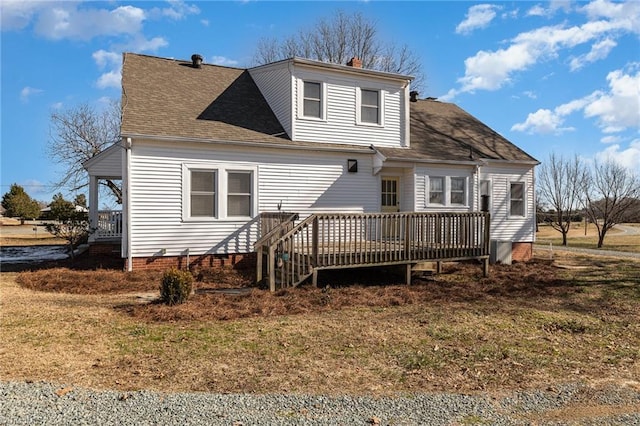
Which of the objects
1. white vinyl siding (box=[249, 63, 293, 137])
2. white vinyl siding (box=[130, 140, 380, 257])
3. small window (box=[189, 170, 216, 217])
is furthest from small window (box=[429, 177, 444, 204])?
small window (box=[189, 170, 216, 217])

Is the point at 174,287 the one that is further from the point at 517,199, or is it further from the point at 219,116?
the point at 517,199

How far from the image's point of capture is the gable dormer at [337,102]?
1295cm

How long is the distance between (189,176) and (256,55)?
877 inches

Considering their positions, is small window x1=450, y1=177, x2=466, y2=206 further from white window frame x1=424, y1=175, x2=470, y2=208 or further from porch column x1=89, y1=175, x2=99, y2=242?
porch column x1=89, y1=175, x2=99, y2=242

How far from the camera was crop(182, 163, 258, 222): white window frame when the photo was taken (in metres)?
11.4

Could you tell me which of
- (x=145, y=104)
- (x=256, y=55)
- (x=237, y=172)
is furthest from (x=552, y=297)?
(x=256, y=55)

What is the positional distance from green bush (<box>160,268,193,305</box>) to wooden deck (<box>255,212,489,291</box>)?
1911 mm

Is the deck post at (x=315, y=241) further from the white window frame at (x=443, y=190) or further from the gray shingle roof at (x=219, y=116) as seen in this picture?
the white window frame at (x=443, y=190)

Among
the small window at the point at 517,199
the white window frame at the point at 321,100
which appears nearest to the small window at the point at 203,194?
the white window frame at the point at 321,100

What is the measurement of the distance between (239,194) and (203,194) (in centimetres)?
97

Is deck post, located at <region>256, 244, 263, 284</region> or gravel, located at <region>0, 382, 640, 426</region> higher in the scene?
deck post, located at <region>256, 244, 263, 284</region>

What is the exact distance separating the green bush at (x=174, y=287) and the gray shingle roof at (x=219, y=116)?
4.48 meters

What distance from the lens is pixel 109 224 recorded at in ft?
51.6

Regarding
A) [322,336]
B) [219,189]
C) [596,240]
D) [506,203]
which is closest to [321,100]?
[219,189]
